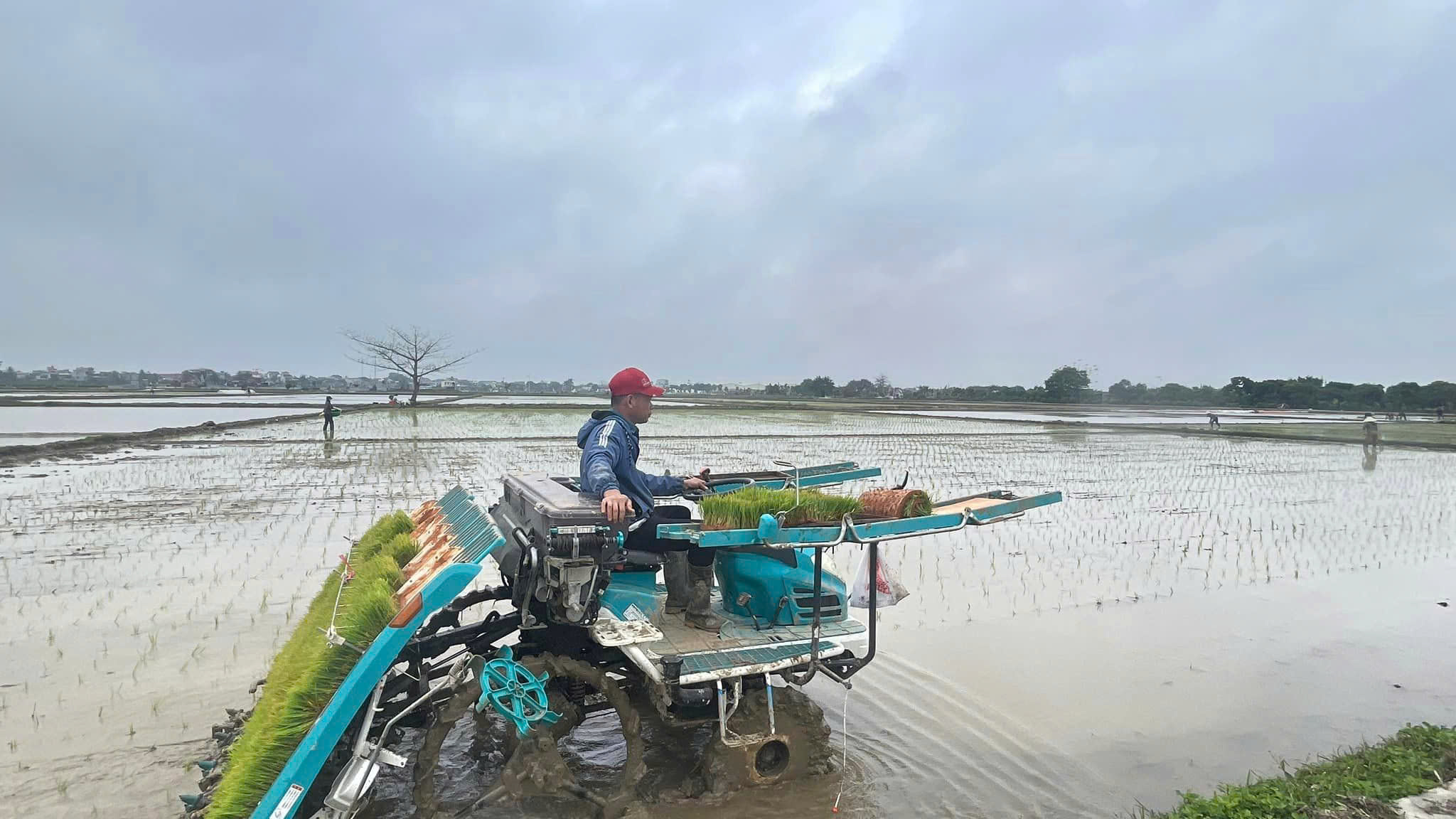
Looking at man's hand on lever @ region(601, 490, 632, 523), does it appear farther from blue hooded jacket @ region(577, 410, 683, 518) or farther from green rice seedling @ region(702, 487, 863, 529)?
green rice seedling @ region(702, 487, 863, 529)

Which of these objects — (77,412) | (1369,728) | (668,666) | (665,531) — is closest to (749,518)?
(665,531)

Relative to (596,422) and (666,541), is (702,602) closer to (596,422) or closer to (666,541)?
(666,541)

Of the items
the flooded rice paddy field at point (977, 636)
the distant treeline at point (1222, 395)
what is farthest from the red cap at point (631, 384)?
the distant treeline at point (1222, 395)

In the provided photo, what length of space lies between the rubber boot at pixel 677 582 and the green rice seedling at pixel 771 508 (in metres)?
0.55

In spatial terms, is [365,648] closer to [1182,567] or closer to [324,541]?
[324,541]

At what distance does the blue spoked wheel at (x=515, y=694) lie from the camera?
127 inches

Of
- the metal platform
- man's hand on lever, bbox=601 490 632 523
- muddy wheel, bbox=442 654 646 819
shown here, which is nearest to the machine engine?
man's hand on lever, bbox=601 490 632 523

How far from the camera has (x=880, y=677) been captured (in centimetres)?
562

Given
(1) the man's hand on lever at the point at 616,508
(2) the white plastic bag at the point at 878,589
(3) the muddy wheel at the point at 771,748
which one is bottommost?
(3) the muddy wheel at the point at 771,748

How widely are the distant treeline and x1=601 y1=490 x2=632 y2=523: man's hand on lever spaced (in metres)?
74.6

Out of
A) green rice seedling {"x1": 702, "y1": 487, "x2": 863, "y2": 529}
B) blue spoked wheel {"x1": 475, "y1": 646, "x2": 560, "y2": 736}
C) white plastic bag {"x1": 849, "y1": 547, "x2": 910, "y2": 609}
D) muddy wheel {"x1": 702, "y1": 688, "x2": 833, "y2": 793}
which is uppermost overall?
green rice seedling {"x1": 702, "y1": 487, "x2": 863, "y2": 529}

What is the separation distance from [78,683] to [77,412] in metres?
39.8

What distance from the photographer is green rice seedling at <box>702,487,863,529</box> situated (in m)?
3.64

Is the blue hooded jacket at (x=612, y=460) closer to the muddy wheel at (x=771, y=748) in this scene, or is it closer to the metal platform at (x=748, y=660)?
the metal platform at (x=748, y=660)
